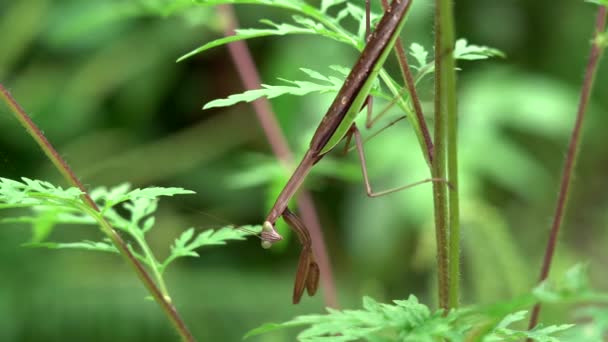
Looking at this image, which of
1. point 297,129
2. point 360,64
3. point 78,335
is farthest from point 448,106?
point 78,335

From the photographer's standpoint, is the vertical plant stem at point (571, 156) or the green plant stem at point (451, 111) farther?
the vertical plant stem at point (571, 156)

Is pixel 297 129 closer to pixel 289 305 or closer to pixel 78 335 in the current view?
pixel 289 305

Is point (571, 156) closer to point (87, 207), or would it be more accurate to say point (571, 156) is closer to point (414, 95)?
point (414, 95)

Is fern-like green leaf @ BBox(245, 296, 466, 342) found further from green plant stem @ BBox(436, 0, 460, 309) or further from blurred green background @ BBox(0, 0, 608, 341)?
blurred green background @ BBox(0, 0, 608, 341)

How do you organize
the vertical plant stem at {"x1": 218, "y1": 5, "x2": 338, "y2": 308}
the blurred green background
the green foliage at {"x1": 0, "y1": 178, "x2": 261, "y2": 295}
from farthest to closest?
the blurred green background < the vertical plant stem at {"x1": 218, "y1": 5, "x2": 338, "y2": 308} < the green foliage at {"x1": 0, "y1": 178, "x2": 261, "y2": 295}

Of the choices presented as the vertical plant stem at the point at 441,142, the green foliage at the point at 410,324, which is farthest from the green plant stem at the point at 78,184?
the vertical plant stem at the point at 441,142

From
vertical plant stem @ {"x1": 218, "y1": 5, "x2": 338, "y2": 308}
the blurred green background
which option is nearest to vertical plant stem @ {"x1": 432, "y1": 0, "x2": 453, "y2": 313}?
vertical plant stem @ {"x1": 218, "y1": 5, "x2": 338, "y2": 308}

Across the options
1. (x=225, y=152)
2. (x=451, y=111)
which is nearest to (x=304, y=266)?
(x=451, y=111)

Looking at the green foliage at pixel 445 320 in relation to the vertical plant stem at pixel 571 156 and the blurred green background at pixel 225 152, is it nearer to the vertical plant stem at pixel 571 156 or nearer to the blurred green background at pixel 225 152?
the vertical plant stem at pixel 571 156
